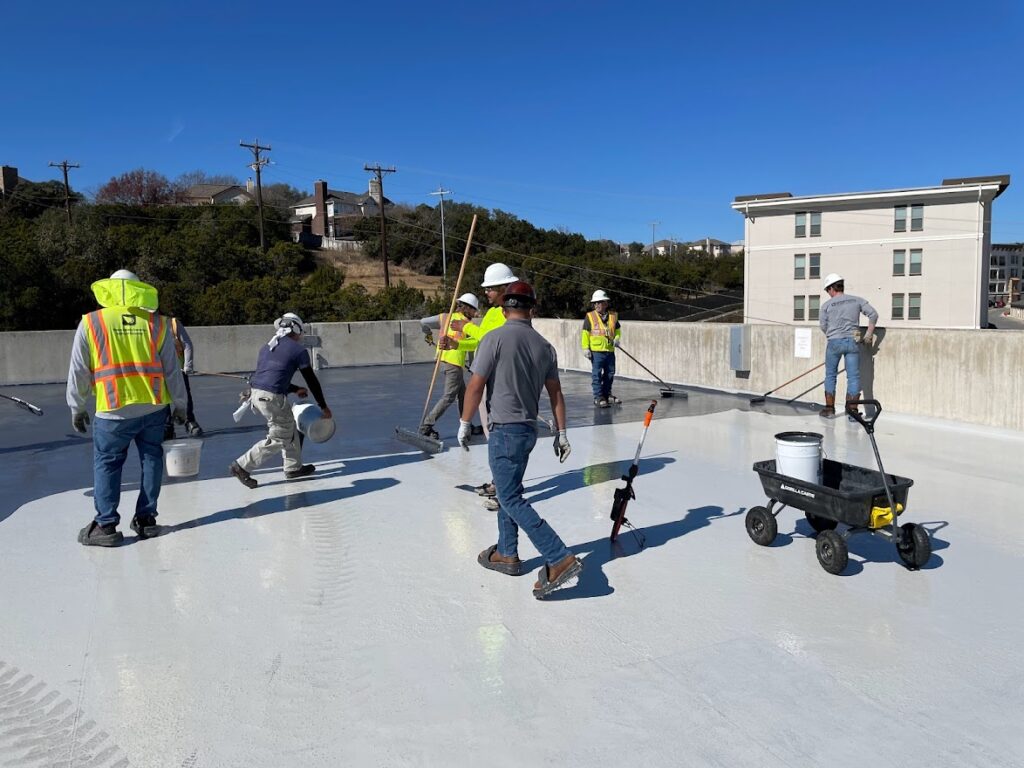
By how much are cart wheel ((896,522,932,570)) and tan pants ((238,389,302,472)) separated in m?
4.59

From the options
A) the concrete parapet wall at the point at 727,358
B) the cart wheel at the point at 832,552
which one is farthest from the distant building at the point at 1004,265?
the cart wheel at the point at 832,552

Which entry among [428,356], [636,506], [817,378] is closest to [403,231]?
[428,356]

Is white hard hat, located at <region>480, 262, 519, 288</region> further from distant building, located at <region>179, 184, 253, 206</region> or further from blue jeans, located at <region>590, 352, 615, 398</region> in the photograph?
distant building, located at <region>179, 184, 253, 206</region>

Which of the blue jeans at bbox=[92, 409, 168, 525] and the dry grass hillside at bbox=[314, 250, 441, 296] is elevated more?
the dry grass hillside at bbox=[314, 250, 441, 296]

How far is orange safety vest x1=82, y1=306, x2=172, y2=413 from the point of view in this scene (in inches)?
199

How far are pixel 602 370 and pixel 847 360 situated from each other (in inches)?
125

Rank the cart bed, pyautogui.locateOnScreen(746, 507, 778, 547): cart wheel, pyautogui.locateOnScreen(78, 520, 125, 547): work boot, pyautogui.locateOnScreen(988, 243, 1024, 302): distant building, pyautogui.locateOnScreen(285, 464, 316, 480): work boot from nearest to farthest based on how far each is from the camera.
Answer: the cart bed, pyautogui.locateOnScreen(746, 507, 778, 547): cart wheel, pyautogui.locateOnScreen(78, 520, 125, 547): work boot, pyautogui.locateOnScreen(285, 464, 316, 480): work boot, pyautogui.locateOnScreen(988, 243, 1024, 302): distant building

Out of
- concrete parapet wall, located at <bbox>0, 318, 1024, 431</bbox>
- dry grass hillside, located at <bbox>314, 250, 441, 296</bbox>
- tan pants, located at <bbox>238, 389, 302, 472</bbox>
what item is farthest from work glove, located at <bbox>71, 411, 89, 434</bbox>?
dry grass hillside, located at <bbox>314, 250, 441, 296</bbox>

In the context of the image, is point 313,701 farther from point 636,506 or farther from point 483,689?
point 636,506

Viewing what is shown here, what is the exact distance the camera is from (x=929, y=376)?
953cm

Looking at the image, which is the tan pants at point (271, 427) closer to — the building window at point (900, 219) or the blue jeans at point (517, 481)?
the blue jeans at point (517, 481)

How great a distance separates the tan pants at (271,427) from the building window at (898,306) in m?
46.2

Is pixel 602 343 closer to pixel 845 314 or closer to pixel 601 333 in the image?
pixel 601 333

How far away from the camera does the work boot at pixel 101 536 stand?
→ 5.16 meters
